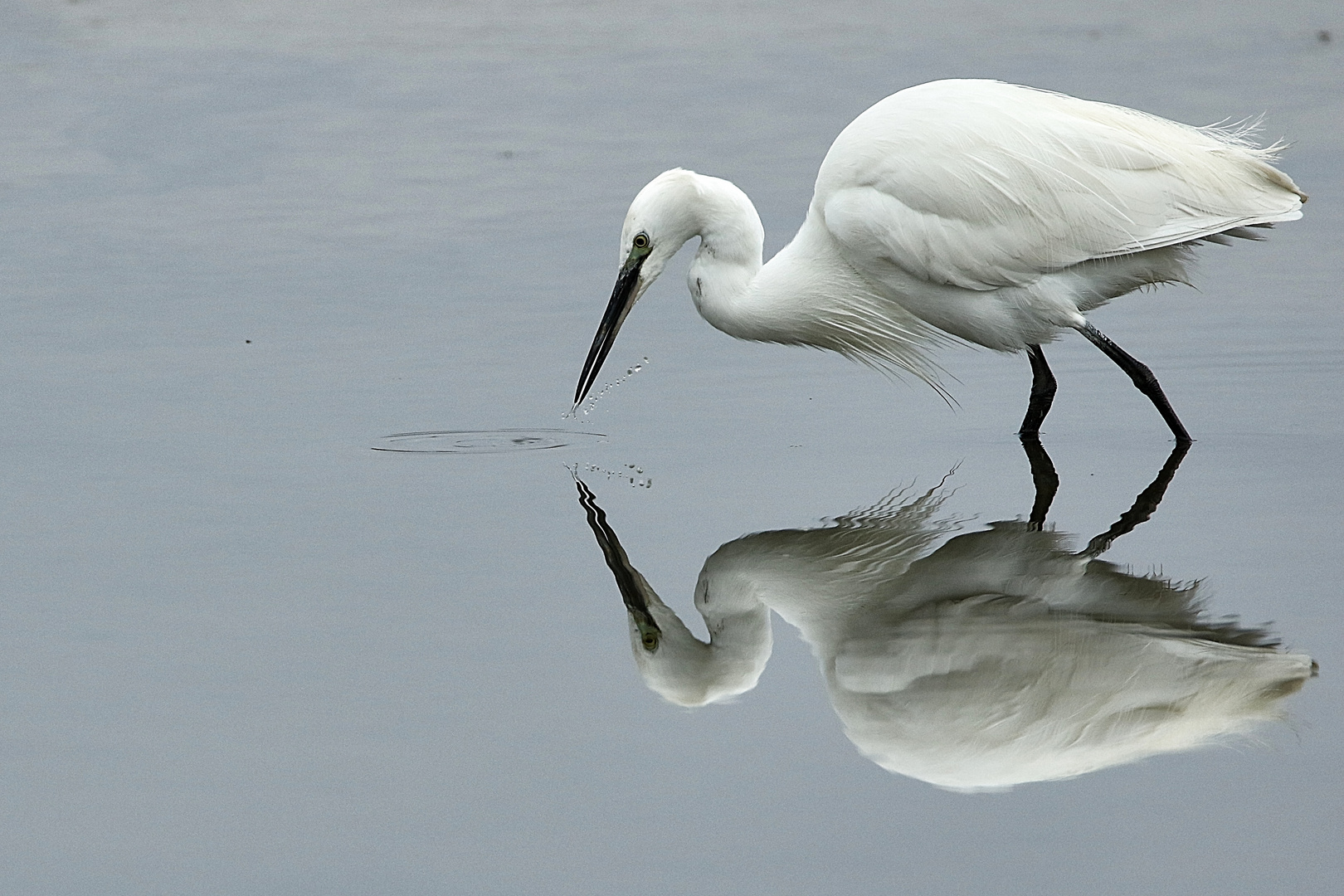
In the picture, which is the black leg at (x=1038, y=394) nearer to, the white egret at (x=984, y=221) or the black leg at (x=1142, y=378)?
the white egret at (x=984, y=221)

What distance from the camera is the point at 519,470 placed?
5773 mm

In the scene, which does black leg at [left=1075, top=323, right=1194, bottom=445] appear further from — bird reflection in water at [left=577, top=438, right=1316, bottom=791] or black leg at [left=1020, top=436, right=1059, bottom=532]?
bird reflection in water at [left=577, top=438, right=1316, bottom=791]

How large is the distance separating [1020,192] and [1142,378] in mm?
730

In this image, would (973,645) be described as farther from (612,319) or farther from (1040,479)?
(612,319)

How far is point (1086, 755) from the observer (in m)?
3.54

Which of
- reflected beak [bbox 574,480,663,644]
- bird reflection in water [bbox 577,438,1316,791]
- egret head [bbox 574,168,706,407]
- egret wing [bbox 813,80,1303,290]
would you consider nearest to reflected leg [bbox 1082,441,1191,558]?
bird reflection in water [bbox 577,438,1316,791]

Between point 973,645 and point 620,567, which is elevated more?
point 620,567

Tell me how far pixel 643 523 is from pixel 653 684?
3.85 feet

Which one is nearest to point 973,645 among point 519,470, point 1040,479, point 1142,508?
point 1142,508

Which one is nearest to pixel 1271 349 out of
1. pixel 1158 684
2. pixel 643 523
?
pixel 643 523

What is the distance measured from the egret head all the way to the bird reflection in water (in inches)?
48.6

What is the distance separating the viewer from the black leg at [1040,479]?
5211 millimetres

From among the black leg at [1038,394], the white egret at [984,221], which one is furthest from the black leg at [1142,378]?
the black leg at [1038,394]

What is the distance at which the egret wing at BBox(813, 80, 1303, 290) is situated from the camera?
599cm
